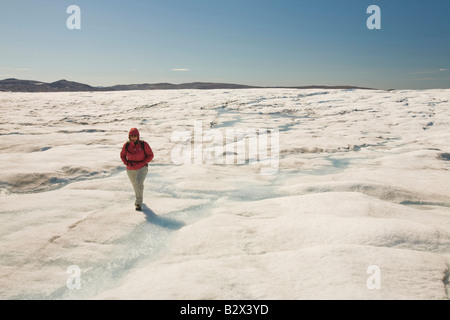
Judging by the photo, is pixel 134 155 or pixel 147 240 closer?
pixel 147 240

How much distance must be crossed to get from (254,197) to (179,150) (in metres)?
4.64

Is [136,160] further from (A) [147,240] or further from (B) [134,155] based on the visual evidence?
(A) [147,240]

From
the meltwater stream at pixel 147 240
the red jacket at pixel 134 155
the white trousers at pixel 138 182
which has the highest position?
the red jacket at pixel 134 155

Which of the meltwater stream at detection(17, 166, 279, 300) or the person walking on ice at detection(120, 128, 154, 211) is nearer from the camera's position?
the meltwater stream at detection(17, 166, 279, 300)

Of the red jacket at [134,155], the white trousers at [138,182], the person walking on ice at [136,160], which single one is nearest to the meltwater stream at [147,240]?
the white trousers at [138,182]

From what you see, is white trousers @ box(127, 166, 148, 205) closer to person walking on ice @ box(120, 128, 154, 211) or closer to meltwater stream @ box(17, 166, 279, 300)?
person walking on ice @ box(120, 128, 154, 211)

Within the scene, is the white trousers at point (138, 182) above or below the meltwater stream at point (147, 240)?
above

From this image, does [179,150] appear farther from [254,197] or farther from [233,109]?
[233,109]

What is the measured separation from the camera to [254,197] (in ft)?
16.3

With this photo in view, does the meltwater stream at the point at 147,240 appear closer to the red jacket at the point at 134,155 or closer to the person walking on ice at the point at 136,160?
the person walking on ice at the point at 136,160

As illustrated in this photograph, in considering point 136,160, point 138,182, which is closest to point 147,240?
point 138,182

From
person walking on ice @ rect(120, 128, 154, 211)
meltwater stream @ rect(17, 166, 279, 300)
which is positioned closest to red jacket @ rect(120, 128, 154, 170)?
person walking on ice @ rect(120, 128, 154, 211)

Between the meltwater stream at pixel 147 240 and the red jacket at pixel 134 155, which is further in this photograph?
the red jacket at pixel 134 155
